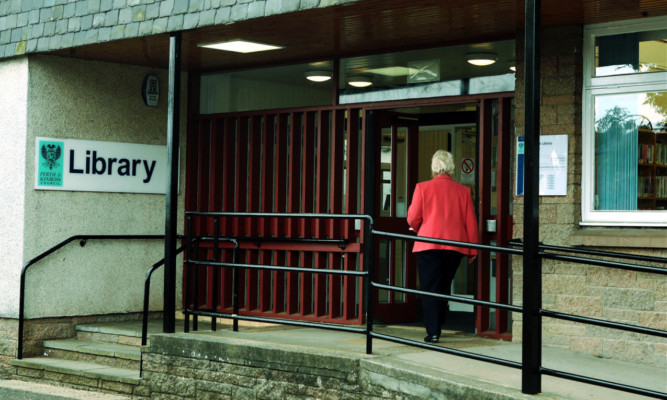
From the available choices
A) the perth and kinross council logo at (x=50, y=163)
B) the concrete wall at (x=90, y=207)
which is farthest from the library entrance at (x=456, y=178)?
the perth and kinross council logo at (x=50, y=163)

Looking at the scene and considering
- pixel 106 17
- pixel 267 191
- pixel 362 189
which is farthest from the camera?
pixel 267 191

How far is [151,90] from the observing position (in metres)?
10.7

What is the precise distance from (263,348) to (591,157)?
3.01 metres

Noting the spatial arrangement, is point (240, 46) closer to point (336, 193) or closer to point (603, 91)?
point (336, 193)

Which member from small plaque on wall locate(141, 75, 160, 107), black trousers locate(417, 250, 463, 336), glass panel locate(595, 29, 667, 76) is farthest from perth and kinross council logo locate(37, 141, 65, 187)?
glass panel locate(595, 29, 667, 76)

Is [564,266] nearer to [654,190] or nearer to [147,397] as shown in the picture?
[654,190]

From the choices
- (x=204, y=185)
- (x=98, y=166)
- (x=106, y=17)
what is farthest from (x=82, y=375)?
(x=106, y=17)

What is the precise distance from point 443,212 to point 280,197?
8.81 ft

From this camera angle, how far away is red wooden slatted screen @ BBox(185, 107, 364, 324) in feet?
31.4

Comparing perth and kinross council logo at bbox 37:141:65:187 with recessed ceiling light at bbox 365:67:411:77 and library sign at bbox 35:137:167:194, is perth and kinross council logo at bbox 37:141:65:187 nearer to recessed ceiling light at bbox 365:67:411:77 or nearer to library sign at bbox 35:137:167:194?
library sign at bbox 35:137:167:194

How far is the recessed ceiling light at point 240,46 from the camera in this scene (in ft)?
30.2

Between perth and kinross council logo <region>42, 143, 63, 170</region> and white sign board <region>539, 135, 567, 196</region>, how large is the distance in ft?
16.1

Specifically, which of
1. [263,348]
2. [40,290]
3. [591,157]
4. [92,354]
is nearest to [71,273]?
[40,290]

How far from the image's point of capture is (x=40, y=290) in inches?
385
